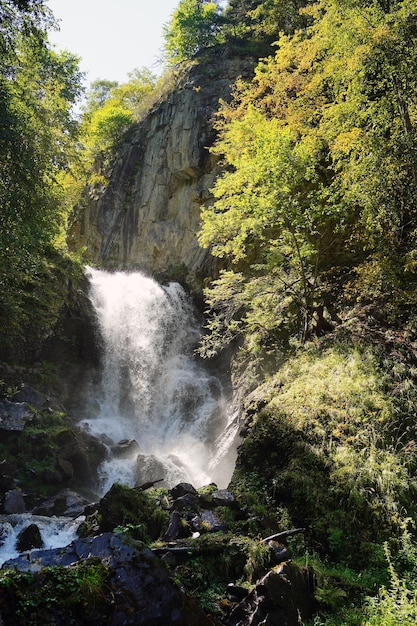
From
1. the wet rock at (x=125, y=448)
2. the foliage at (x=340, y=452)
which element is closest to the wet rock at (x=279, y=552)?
the foliage at (x=340, y=452)

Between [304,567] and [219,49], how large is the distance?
31570 mm

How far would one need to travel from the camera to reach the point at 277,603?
14.2ft

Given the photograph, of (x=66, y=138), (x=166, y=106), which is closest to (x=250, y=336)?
(x=66, y=138)

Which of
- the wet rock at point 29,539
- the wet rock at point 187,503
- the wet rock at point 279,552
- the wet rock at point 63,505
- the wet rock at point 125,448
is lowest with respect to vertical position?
the wet rock at point 63,505

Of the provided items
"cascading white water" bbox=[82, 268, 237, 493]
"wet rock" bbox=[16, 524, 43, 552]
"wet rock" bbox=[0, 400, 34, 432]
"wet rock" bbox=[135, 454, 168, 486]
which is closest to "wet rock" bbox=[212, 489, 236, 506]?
"wet rock" bbox=[16, 524, 43, 552]

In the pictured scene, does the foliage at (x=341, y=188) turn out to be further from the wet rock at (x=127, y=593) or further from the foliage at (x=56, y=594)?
the foliage at (x=56, y=594)

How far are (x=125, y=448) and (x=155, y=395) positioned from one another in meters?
Answer: 3.97

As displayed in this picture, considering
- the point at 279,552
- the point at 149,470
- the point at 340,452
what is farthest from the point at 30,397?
the point at 279,552

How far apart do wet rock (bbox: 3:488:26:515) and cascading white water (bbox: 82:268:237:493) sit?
3284 millimetres

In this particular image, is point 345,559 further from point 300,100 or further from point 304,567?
point 300,100

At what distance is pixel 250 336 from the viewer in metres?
13.5

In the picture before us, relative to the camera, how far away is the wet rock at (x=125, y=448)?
1334 centimetres

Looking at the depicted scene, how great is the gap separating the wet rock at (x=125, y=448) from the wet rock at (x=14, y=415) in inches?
121

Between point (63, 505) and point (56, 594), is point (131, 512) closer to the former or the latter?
point (56, 594)
